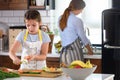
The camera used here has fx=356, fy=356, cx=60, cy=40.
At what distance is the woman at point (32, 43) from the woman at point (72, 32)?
0.64 metres

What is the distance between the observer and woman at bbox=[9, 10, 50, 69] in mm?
3459

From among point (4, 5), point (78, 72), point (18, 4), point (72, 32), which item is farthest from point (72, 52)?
point (78, 72)

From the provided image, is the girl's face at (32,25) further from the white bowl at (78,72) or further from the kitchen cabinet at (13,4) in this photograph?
the kitchen cabinet at (13,4)

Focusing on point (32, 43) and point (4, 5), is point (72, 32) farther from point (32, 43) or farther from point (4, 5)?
point (4, 5)

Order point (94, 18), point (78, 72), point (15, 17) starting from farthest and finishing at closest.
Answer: point (15, 17) < point (94, 18) < point (78, 72)

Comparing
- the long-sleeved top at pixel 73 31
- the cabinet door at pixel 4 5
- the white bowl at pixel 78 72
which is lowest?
the white bowl at pixel 78 72

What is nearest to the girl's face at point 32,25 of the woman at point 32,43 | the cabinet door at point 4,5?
the woman at point 32,43

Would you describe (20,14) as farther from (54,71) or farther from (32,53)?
(54,71)

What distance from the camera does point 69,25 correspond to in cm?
424

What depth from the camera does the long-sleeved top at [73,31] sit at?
4.20 metres

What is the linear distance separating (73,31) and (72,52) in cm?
25

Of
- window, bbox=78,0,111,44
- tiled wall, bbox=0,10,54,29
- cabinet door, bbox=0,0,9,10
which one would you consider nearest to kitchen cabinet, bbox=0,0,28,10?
cabinet door, bbox=0,0,9,10

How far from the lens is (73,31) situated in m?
4.27

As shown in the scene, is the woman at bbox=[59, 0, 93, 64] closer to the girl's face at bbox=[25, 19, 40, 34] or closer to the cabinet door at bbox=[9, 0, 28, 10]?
the girl's face at bbox=[25, 19, 40, 34]
